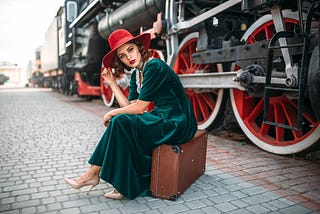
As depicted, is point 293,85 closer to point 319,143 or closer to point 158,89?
point 319,143

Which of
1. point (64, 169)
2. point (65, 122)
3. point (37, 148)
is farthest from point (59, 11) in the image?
point (64, 169)

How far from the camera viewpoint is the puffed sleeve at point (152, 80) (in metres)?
2.22

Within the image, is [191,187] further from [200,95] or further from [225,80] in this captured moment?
[200,95]

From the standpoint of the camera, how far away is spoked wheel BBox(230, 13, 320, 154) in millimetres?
3268

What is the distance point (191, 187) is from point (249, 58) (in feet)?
5.33

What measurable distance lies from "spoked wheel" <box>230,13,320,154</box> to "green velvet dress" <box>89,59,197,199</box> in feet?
5.06

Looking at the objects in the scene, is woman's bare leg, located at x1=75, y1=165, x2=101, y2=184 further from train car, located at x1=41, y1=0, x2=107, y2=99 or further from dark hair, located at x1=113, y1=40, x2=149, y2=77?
train car, located at x1=41, y1=0, x2=107, y2=99

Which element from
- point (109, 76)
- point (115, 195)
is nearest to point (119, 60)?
point (109, 76)

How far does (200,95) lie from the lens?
5.06m

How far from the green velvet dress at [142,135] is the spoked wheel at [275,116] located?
1.54m

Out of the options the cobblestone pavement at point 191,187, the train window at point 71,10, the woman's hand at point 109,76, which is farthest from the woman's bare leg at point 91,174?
the train window at point 71,10

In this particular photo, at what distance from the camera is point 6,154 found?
12.0ft

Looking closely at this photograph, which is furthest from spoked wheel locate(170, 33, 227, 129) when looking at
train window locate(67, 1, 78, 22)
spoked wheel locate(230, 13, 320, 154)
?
train window locate(67, 1, 78, 22)

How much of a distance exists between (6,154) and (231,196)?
270 cm
